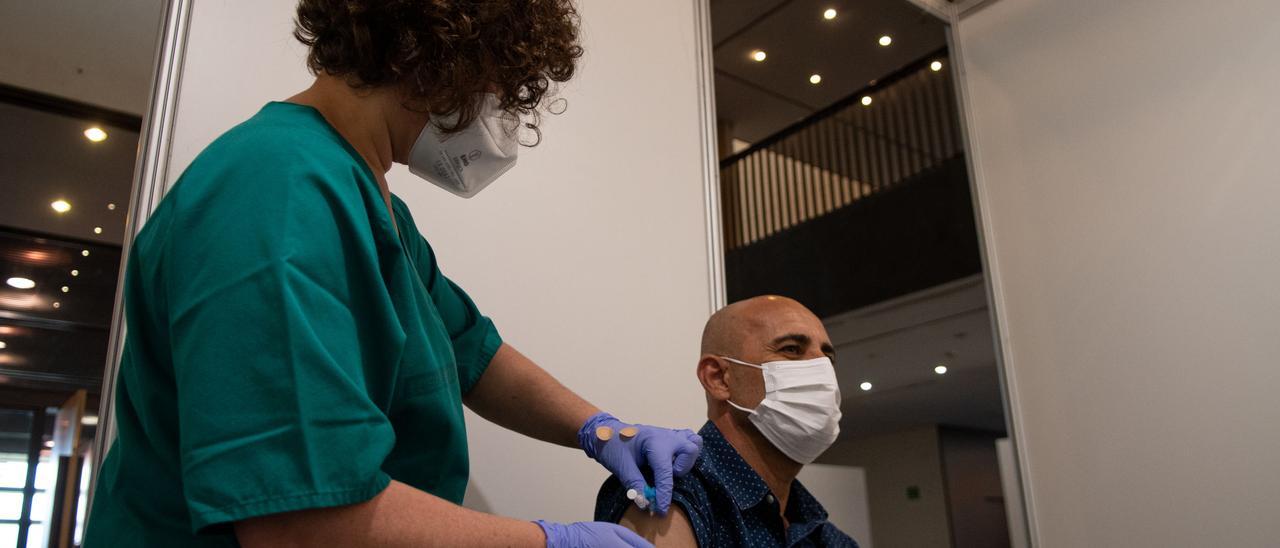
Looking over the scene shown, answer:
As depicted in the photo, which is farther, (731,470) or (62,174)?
(731,470)

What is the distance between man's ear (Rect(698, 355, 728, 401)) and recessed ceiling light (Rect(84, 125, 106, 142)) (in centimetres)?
118

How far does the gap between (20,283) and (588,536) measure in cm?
114

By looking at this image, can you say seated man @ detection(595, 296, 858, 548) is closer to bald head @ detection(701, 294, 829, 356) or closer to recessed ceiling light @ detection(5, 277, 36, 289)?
bald head @ detection(701, 294, 829, 356)

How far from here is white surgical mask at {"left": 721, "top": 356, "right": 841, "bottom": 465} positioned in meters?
1.88

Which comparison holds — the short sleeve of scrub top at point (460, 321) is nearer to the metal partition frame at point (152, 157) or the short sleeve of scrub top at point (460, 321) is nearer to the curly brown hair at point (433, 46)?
the curly brown hair at point (433, 46)

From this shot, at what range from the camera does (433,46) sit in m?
1.11

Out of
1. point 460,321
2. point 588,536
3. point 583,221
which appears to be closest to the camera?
point 588,536

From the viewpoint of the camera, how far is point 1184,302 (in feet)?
9.37

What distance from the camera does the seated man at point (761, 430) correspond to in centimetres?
169

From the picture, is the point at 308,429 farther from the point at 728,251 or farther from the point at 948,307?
the point at 948,307

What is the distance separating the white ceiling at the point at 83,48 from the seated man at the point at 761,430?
1.13 metres

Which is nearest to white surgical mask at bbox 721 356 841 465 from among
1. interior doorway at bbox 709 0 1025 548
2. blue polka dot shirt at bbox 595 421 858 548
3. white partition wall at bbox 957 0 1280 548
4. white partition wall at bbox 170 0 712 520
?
blue polka dot shirt at bbox 595 421 858 548

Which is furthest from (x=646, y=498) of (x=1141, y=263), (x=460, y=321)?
(x=1141, y=263)

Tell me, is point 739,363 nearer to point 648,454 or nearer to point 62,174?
point 648,454
